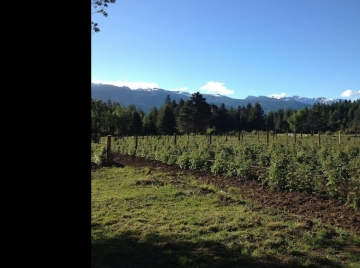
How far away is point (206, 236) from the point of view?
16.5 feet

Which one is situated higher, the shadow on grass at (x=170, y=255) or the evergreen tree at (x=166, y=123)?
the evergreen tree at (x=166, y=123)

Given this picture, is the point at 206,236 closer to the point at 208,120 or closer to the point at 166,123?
the point at 166,123

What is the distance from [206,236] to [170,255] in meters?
0.92

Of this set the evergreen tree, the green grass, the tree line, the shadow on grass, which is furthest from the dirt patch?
the evergreen tree

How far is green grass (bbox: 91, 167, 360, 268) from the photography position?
13.5 feet

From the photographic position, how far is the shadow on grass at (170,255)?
3.98 metres

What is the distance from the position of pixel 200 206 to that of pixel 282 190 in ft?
8.97

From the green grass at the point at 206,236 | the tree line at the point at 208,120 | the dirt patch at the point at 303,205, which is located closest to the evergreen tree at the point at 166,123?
the tree line at the point at 208,120

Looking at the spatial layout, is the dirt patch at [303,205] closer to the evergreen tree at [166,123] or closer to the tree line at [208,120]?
the tree line at [208,120]
